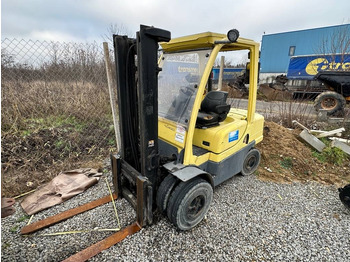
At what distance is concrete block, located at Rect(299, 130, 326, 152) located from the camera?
4.66 m

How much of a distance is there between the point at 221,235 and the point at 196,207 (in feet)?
1.45

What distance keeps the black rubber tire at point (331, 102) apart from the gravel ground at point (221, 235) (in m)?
6.06

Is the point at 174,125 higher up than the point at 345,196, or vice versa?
the point at 174,125

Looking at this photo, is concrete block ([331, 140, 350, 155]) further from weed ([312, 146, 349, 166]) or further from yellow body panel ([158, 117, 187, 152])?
yellow body panel ([158, 117, 187, 152])

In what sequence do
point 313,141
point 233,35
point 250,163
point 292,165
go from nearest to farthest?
point 233,35 < point 250,163 < point 292,165 < point 313,141

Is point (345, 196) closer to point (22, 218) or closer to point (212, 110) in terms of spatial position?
point (212, 110)

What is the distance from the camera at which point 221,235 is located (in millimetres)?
2408

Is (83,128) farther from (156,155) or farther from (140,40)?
(140,40)

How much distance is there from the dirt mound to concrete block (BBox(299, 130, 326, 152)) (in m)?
0.13

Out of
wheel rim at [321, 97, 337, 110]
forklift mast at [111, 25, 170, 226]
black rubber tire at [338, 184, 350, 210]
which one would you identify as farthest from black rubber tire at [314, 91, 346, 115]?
forklift mast at [111, 25, 170, 226]

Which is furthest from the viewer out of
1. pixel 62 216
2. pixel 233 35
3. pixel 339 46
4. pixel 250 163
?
pixel 339 46

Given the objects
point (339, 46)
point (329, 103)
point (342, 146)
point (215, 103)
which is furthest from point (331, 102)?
point (215, 103)

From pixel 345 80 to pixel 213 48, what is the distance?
8.65m

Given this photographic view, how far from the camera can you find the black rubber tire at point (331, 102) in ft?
24.6
